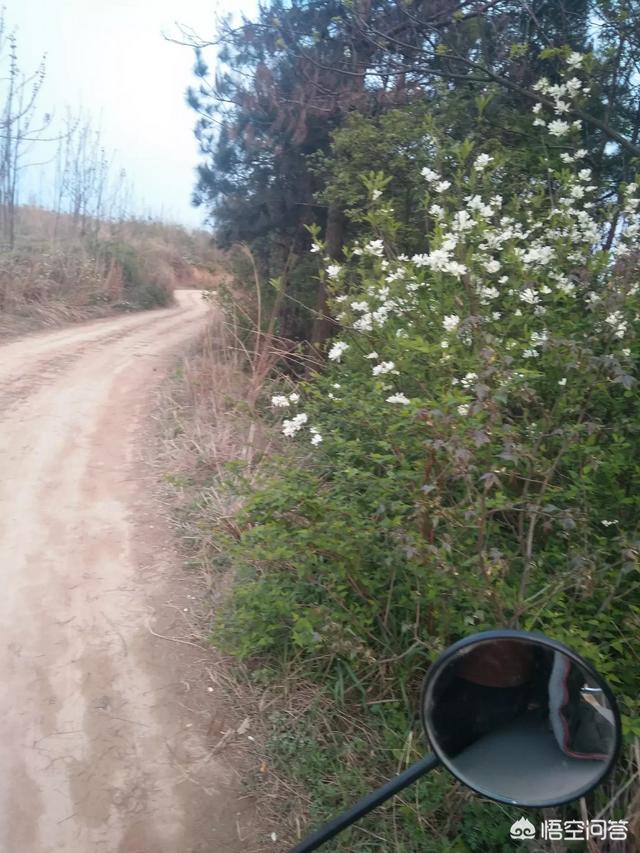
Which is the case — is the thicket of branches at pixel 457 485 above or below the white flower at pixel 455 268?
below

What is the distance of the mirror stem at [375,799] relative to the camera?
2.12 meters

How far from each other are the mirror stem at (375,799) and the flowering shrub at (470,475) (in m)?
1.21

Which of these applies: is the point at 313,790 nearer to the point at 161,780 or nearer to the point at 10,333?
the point at 161,780

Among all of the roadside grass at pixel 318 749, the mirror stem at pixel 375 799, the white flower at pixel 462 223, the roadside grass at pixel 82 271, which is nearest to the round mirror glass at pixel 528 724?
the mirror stem at pixel 375 799

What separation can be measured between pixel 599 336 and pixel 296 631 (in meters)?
2.17

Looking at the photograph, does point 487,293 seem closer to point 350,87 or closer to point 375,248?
point 375,248

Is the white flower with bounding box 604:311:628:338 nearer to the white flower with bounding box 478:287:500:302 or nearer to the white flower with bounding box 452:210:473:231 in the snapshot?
the white flower with bounding box 478:287:500:302

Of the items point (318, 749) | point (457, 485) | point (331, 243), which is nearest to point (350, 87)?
point (331, 243)

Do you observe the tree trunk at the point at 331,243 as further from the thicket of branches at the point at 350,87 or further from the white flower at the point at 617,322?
the white flower at the point at 617,322

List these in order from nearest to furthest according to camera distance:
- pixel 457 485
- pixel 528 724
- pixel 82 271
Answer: pixel 528 724, pixel 457 485, pixel 82 271

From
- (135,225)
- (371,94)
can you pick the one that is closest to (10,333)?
(371,94)

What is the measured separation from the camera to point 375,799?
7.38 feet

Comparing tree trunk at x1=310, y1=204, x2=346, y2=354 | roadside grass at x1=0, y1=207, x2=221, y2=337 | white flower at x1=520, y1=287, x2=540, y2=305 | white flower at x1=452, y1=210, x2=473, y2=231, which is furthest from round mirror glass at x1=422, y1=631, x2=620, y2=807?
roadside grass at x1=0, y1=207, x2=221, y2=337
